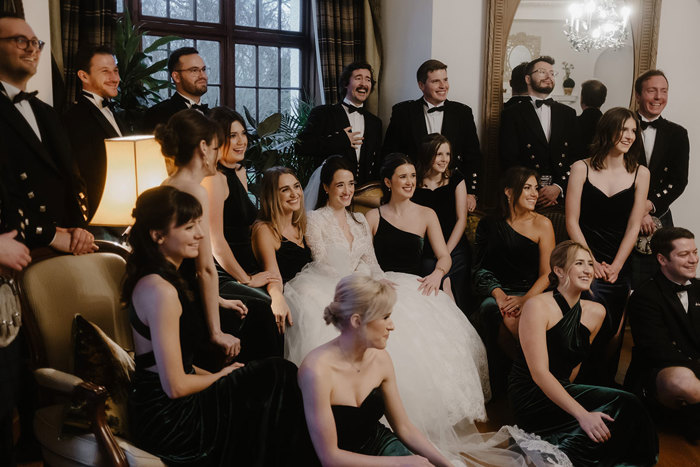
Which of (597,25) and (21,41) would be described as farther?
(597,25)

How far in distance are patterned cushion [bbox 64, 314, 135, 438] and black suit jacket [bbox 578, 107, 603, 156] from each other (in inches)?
141

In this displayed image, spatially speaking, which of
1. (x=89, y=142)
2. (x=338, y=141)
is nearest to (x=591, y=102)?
(x=338, y=141)

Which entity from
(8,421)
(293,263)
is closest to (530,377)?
(293,263)

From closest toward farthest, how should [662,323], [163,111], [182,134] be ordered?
[182,134] → [662,323] → [163,111]

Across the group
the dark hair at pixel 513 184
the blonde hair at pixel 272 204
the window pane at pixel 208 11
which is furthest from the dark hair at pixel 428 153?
the window pane at pixel 208 11

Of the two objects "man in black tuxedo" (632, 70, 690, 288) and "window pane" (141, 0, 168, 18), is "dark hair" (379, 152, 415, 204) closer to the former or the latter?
"man in black tuxedo" (632, 70, 690, 288)

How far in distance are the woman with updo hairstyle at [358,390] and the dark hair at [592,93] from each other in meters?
3.50

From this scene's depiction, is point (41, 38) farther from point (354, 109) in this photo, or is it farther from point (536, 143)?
point (536, 143)

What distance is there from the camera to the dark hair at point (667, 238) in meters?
3.20

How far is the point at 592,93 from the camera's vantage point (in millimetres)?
4984

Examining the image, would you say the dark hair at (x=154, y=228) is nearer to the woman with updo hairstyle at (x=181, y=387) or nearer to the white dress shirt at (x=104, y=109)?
the woman with updo hairstyle at (x=181, y=387)

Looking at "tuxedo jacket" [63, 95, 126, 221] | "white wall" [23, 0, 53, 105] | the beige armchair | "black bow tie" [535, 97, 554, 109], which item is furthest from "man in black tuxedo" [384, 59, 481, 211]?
the beige armchair

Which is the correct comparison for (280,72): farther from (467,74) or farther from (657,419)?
(657,419)

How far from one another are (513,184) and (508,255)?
1.29ft
